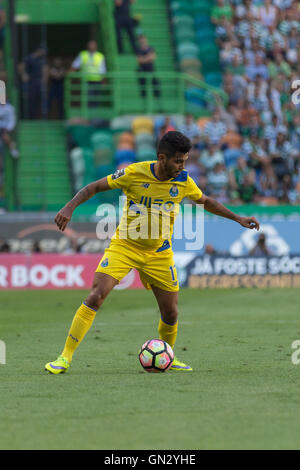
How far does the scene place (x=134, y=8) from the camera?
32.1 meters

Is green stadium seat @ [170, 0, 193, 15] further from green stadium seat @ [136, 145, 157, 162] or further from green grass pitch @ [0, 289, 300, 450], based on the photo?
green grass pitch @ [0, 289, 300, 450]

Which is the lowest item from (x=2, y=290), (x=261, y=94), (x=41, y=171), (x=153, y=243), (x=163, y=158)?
(x=153, y=243)

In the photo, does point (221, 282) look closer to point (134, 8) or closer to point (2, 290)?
point (2, 290)

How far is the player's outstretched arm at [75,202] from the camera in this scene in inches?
324

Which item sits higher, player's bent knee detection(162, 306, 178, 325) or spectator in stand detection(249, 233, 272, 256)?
spectator in stand detection(249, 233, 272, 256)

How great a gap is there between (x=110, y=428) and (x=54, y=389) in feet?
5.61


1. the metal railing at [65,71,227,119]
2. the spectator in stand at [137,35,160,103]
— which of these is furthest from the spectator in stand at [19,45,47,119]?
the spectator in stand at [137,35,160,103]

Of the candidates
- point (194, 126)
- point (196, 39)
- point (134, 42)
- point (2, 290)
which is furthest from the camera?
point (196, 39)

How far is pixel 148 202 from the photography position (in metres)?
8.81

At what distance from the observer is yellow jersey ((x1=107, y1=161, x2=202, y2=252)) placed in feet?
28.7

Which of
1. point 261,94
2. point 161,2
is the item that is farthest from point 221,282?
point 161,2

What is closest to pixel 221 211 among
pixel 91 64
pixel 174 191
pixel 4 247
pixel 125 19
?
pixel 174 191

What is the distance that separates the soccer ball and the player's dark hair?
1.75 meters

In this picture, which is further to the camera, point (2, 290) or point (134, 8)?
point (134, 8)
